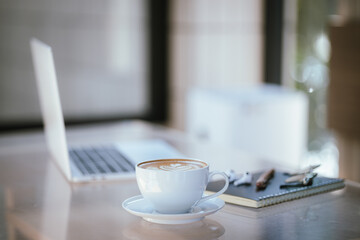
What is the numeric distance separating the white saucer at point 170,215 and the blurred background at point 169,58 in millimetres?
1963

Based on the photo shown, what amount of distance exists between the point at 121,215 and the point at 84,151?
2.10 feet

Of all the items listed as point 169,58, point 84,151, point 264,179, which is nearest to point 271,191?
point 264,179

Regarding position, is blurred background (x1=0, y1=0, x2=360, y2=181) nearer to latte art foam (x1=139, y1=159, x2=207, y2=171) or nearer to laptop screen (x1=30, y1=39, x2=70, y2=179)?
laptop screen (x1=30, y1=39, x2=70, y2=179)

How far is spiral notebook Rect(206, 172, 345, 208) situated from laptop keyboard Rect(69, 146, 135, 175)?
Result: 1.13 ft

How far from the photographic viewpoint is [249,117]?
9.16 ft

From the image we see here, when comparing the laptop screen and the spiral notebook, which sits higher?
the laptop screen

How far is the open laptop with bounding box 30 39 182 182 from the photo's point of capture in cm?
131

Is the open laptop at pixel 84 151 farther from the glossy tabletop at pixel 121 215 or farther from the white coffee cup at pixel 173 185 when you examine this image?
→ the white coffee cup at pixel 173 185

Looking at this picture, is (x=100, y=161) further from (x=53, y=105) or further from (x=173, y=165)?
(x=173, y=165)

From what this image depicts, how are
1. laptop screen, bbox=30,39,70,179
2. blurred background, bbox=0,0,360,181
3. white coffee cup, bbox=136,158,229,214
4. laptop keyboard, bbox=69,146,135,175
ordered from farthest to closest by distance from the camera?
blurred background, bbox=0,0,360,181 → laptop keyboard, bbox=69,146,135,175 → laptop screen, bbox=30,39,70,179 → white coffee cup, bbox=136,158,229,214

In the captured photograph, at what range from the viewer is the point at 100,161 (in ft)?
5.00

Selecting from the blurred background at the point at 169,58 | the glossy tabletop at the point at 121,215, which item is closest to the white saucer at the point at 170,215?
the glossy tabletop at the point at 121,215

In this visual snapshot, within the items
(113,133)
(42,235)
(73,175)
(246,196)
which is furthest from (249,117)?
(42,235)

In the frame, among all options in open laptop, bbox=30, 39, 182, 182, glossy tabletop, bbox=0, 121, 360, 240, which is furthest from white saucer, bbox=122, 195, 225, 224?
open laptop, bbox=30, 39, 182, 182
